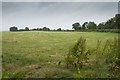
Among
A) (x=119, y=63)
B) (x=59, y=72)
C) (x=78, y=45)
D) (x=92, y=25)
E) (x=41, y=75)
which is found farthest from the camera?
(x=92, y=25)

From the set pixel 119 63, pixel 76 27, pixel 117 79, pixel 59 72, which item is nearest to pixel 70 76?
pixel 59 72

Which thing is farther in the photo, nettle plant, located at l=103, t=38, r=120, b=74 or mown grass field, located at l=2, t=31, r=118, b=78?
nettle plant, located at l=103, t=38, r=120, b=74

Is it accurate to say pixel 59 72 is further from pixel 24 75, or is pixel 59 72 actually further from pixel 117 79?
pixel 117 79

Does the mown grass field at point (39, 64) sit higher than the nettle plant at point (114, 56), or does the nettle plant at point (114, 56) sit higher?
the nettle plant at point (114, 56)

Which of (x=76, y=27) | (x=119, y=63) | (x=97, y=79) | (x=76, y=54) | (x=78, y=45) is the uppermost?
(x=76, y=27)

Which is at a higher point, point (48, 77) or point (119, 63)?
point (119, 63)

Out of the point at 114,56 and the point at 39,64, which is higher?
the point at 114,56

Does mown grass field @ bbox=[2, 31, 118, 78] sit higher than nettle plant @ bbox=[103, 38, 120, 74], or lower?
lower

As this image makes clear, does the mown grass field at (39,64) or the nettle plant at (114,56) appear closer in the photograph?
the mown grass field at (39,64)

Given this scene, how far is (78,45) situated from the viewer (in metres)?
3.72

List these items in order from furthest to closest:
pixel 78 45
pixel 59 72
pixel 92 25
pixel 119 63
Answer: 1. pixel 92 25
2. pixel 78 45
3. pixel 119 63
4. pixel 59 72

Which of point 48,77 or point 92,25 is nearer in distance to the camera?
point 48,77

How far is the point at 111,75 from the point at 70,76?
51.0 inches

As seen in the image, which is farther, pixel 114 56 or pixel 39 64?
pixel 39 64
